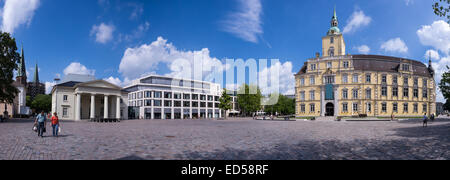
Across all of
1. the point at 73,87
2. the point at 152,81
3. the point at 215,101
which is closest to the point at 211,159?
the point at 73,87

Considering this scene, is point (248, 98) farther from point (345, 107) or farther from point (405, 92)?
point (405, 92)

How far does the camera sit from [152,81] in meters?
98.4

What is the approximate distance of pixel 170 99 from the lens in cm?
9388

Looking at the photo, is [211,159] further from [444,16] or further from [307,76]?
[307,76]

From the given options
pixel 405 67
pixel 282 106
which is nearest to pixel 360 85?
pixel 405 67

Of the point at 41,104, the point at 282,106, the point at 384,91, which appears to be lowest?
the point at 282,106

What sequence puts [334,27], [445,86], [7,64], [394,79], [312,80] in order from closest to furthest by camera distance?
[445,86]
[7,64]
[394,79]
[312,80]
[334,27]

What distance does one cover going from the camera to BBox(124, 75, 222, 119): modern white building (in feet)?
293

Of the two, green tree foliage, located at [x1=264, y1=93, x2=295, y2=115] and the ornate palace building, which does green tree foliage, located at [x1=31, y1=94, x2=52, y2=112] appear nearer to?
green tree foliage, located at [x1=264, y1=93, x2=295, y2=115]

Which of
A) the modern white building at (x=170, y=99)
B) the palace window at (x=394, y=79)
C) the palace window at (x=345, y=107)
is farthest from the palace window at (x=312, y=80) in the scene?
the modern white building at (x=170, y=99)

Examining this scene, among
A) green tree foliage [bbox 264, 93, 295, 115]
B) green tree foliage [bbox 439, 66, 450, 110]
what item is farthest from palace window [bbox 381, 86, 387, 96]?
green tree foliage [bbox 264, 93, 295, 115]

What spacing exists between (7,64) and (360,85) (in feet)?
233

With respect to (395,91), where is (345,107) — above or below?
below
